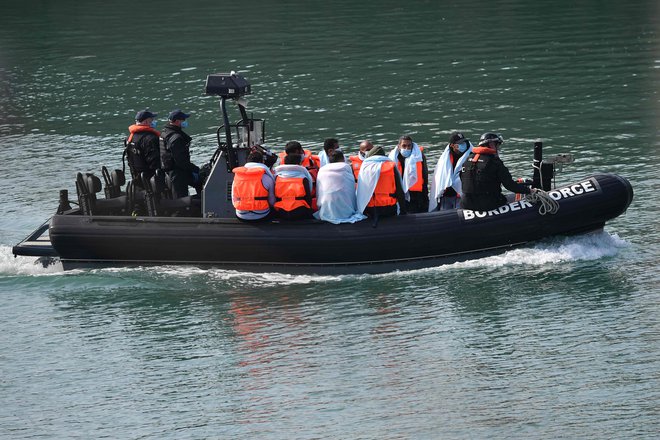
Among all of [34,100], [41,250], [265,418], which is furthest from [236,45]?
[265,418]

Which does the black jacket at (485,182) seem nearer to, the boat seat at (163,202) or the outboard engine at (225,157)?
the outboard engine at (225,157)

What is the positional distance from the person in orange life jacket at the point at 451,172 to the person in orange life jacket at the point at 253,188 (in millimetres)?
2051

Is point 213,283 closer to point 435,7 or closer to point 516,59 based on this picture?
point 516,59

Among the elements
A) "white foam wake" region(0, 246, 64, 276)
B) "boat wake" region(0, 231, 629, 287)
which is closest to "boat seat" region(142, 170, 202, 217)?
"boat wake" region(0, 231, 629, 287)

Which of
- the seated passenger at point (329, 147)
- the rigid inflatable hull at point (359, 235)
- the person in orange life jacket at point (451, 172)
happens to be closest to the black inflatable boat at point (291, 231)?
the rigid inflatable hull at point (359, 235)

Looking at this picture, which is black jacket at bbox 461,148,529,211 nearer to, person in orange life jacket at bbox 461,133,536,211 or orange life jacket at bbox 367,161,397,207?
person in orange life jacket at bbox 461,133,536,211

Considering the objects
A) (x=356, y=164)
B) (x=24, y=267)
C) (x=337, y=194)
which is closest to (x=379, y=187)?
(x=337, y=194)

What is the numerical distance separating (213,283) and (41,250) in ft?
7.84

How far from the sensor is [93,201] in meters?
15.2

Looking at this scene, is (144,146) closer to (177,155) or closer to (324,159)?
(177,155)

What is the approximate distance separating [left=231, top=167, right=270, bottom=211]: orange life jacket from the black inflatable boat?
26cm

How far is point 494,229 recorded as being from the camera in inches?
561

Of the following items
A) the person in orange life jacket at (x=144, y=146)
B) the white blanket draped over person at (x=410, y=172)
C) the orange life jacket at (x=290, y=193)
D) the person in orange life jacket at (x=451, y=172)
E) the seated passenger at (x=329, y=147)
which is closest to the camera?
the orange life jacket at (x=290, y=193)

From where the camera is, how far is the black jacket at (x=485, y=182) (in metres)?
14.2
